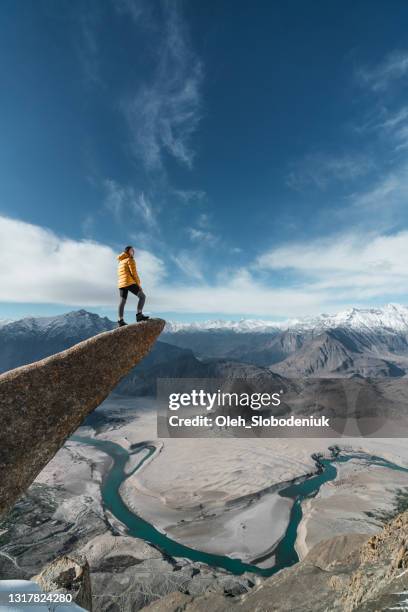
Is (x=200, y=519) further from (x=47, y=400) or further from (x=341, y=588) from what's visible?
(x=47, y=400)

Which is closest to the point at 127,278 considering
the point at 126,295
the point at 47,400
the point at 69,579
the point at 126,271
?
the point at 126,271

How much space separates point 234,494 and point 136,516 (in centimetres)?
2798

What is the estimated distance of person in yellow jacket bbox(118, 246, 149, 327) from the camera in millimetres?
14031

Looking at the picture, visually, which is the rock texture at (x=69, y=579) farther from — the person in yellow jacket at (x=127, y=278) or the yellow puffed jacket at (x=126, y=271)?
the yellow puffed jacket at (x=126, y=271)

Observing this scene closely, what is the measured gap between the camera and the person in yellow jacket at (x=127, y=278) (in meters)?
14.0

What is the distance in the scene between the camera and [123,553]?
53.0 m

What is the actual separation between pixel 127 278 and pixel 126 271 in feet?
1.13

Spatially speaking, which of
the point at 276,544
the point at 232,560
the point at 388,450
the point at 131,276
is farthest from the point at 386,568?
the point at 388,450

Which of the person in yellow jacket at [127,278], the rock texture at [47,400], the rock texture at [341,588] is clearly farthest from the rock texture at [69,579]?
the person in yellow jacket at [127,278]

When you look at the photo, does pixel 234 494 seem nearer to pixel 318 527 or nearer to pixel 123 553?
pixel 318 527

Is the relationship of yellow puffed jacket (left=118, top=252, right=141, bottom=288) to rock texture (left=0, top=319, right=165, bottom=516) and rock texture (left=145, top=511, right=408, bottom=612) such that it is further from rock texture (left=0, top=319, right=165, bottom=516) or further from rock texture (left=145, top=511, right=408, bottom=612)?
rock texture (left=145, top=511, right=408, bottom=612)

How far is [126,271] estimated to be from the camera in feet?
46.1

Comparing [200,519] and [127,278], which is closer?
[127,278]

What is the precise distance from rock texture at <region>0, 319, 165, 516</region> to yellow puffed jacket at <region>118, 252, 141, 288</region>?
233cm
